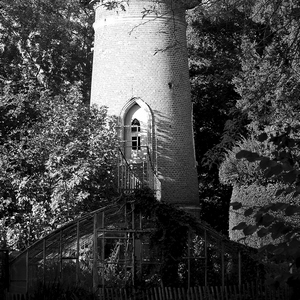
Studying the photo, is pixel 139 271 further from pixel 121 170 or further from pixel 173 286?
pixel 121 170

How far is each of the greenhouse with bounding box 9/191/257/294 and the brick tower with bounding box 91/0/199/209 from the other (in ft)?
21.0

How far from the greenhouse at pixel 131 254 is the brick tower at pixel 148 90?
640 centimetres

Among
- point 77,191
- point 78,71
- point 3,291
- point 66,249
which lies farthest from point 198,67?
point 3,291

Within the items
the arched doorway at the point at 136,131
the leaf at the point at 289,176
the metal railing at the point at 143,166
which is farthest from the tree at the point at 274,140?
the arched doorway at the point at 136,131

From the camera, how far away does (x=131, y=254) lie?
1970 cm

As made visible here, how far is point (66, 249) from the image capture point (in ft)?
67.2

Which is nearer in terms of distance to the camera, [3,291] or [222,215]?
[3,291]

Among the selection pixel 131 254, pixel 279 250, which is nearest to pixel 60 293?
pixel 131 254

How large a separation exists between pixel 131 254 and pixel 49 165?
4.10 metres

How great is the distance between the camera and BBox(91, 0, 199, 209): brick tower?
26562 millimetres

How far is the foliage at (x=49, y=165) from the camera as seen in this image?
2184 centimetres

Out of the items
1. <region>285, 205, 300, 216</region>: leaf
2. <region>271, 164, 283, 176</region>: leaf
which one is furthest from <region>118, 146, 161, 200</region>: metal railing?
<region>285, 205, 300, 216</region>: leaf

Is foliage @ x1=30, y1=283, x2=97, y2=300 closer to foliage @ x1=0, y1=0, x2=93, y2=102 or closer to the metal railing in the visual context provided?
the metal railing

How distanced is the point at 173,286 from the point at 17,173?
636cm
